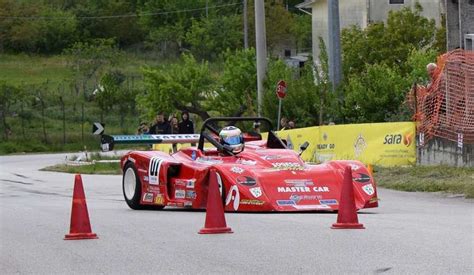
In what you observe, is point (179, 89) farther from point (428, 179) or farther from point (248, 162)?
point (248, 162)

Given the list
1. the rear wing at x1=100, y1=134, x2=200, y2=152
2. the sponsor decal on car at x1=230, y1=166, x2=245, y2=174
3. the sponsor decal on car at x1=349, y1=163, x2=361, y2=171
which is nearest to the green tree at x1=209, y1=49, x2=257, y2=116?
the rear wing at x1=100, y1=134, x2=200, y2=152

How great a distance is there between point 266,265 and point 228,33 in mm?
81539

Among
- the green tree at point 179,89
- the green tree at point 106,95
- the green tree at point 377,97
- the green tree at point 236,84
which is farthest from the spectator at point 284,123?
the green tree at point 106,95

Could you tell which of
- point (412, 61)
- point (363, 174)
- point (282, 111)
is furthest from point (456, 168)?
point (412, 61)

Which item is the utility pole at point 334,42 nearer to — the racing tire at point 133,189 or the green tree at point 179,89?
the racing tire at point 133,189

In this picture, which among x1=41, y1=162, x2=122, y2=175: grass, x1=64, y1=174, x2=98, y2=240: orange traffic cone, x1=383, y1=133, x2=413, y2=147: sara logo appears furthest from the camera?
x1=41, y1=162, x2=122, y2=175: grass

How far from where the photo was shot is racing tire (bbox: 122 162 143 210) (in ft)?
56.7

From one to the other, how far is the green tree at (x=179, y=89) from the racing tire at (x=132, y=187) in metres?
34.6

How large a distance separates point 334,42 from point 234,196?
1521 centimetres

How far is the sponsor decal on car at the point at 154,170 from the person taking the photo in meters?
16.8

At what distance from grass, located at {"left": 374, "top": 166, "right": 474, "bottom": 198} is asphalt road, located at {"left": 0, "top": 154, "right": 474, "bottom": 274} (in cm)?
364

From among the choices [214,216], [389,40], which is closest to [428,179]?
[214,216]

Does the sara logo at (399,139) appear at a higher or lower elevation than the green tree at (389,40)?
lower

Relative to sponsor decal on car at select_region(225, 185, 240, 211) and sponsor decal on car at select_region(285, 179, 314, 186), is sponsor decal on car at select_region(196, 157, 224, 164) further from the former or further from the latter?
sponsor decal on car at select_region(285, 179, 314, 186)
